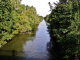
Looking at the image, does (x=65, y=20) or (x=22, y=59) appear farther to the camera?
(x=22, y=59)

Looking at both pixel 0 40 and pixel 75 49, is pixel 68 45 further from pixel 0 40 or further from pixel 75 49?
pixel 0 40

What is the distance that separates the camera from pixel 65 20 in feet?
54.3

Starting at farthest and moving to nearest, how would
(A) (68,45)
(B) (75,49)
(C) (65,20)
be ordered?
(C) (65,20) → (A) (68,45) → (B) (75,49)

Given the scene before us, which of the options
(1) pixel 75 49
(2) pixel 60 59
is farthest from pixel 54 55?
(1) pixel 75 49

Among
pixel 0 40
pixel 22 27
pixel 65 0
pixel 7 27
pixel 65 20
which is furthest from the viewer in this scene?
pixel 22 27

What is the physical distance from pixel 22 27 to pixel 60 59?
29.2 metres

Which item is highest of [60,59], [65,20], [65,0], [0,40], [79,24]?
[65,0]

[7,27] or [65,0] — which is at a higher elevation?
[65,0]

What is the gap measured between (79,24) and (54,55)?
1053 centimetres

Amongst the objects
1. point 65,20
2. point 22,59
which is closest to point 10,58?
point 22,59

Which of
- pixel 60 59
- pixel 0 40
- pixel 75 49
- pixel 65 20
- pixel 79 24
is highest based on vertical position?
pixel 65 20

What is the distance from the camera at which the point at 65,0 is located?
21.7 meters

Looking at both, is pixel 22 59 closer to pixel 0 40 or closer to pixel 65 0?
pixel 0 40

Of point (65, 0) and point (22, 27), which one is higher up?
point (65, 0)
